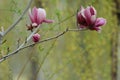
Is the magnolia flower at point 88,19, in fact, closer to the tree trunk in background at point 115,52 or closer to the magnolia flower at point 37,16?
the magnolia flower at point 37,16

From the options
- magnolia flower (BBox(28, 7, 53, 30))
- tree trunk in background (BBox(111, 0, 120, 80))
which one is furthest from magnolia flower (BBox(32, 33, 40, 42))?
tree trunk in background (BBox(111, 0, 120, 80))

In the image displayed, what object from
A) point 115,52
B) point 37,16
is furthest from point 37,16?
point 115,52

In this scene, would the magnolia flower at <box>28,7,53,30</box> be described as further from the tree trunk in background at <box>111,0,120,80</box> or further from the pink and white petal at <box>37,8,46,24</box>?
the tree trunk in background at <box>111,0,120,80</box>

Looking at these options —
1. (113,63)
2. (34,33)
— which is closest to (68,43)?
(113,63)

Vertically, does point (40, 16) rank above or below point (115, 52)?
above

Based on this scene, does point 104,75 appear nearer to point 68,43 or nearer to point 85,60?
point 85,60

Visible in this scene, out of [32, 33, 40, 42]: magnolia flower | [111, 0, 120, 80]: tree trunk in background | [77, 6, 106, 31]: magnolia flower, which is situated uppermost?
[77, 6, 106, 31]: magnolia flower

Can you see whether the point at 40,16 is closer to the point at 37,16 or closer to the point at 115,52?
the point at 37,16

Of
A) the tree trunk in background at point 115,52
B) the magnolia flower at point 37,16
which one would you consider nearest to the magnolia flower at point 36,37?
the magnolia flower at point 37,16
